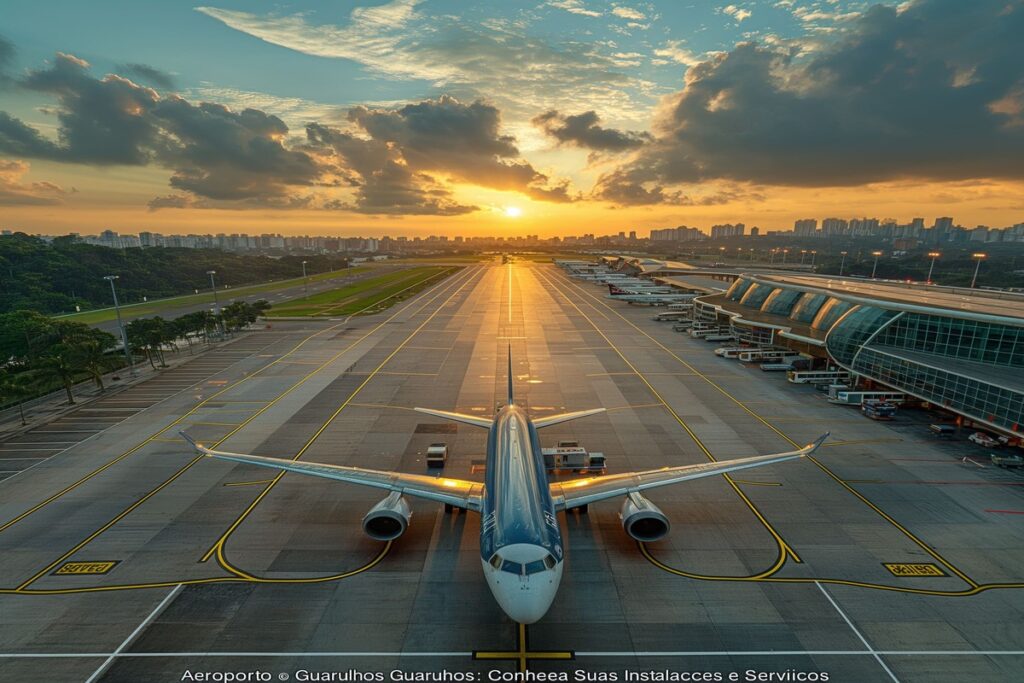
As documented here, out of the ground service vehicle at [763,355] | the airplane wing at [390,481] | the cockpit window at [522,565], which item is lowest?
the ground service vehicle at [763,355]

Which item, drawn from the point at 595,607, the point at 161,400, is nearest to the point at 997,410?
the point at 595,607

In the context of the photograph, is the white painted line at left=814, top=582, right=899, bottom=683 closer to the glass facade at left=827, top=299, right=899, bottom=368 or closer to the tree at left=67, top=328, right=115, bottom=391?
the glass facade at left=827, top=299, right=899, bottom=368

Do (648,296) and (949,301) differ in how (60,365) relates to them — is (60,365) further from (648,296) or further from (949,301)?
(648,296)

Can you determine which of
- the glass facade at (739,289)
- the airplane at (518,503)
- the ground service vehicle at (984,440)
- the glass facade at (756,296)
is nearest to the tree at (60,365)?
the airplane at (518,503)

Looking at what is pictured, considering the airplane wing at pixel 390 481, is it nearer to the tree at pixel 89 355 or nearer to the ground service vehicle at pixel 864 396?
the tree at pixel 89 355

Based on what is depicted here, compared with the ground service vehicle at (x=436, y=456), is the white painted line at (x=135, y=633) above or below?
below

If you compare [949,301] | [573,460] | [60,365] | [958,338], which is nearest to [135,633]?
[573,460]
